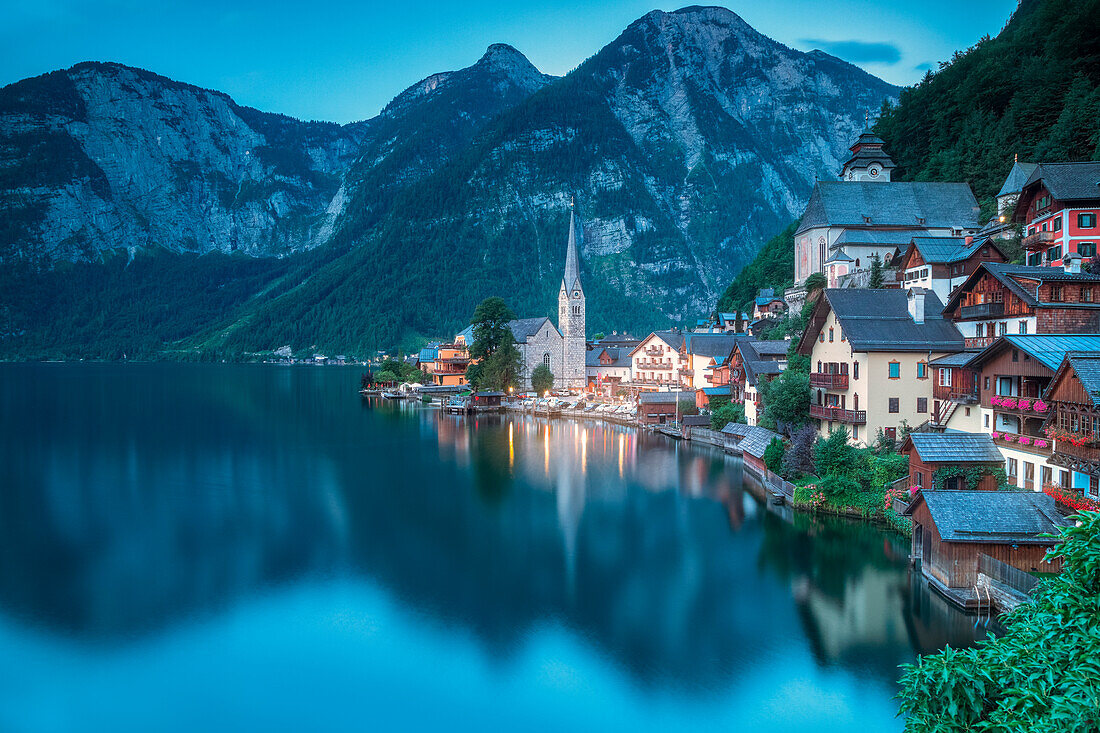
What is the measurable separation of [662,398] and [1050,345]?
138 ft

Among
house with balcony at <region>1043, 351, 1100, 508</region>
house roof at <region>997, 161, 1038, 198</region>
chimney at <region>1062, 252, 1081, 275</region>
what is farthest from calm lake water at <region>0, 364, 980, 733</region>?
house roof at <region>997, 161, 1038, 198</region>

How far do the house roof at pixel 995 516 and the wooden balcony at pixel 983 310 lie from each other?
11540mm

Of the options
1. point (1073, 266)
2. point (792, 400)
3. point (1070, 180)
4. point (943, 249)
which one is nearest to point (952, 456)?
point (1073, 266)

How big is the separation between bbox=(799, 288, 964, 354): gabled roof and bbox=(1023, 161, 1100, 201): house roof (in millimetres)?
8189

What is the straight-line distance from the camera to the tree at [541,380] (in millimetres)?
92438

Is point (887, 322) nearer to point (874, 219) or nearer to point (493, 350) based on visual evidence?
point (874, 219)

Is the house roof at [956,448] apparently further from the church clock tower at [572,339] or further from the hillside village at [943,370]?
the church clock tower at [572,339]

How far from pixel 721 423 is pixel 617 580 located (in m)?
31.5

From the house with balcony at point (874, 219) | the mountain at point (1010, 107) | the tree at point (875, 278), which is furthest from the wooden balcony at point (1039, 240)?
the house with balcony at point (874, 219)

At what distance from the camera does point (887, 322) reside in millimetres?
34062

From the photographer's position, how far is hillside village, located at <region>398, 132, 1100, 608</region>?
2103 centimetres

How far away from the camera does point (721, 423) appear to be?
54.9 meters

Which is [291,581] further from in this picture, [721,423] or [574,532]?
[721,423]

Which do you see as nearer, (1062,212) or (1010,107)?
(1062,212)
